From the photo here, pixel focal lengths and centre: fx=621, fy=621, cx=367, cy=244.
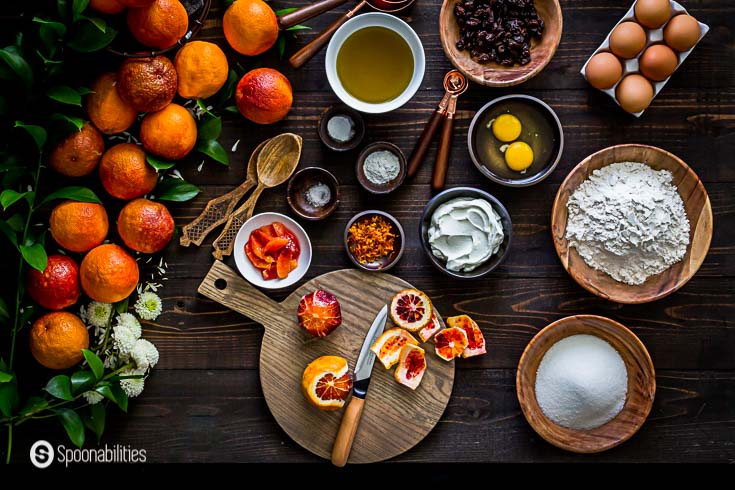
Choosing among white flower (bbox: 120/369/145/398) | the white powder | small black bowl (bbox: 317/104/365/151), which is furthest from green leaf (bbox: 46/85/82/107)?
the white powder

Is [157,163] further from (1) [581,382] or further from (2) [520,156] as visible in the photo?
(1) [581,382]

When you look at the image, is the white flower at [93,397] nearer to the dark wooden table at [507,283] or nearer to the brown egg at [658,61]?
the dark wooden table at [507,283]

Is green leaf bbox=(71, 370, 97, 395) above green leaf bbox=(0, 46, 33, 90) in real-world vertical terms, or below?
below

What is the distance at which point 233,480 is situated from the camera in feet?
7.16

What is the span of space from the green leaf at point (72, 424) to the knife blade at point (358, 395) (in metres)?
0.71

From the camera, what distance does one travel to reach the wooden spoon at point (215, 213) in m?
1.86

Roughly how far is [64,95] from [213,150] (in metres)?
0.41

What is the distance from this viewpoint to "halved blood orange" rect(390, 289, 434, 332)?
1.82m

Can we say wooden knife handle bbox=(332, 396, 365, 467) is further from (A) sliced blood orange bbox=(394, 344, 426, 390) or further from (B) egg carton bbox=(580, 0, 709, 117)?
(B) egg carton bbox=(580, 0, 709, 117)

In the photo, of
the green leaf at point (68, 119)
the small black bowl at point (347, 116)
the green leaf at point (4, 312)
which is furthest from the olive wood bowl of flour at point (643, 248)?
the green leaf at point (4, 312)

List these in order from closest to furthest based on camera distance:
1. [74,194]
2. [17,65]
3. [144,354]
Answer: [17,65], [74,194], [144,354]

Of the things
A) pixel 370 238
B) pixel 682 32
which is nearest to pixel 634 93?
pixel 682 32

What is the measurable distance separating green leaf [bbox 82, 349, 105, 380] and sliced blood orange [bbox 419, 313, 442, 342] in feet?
2.99

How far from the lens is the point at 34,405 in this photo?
1734 mm
